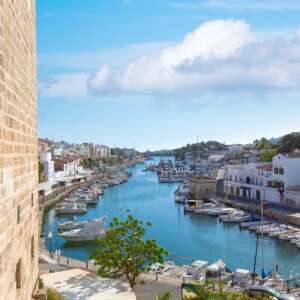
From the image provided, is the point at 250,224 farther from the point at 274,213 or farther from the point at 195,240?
the point at 195,240

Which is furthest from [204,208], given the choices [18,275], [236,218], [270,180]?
[18,275]

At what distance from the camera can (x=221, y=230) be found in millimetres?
36688

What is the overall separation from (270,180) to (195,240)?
1581cm

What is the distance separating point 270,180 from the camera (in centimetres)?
4628

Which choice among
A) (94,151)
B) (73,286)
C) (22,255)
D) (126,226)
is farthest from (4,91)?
(94,151)

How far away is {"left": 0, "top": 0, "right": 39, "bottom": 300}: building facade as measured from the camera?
4.45 m

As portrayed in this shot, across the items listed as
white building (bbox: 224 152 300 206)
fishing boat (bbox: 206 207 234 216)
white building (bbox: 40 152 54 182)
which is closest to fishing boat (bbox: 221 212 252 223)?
fishing boat (bbox: 206 207 234 216)

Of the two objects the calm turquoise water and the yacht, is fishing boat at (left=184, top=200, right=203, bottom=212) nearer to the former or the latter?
the calm turquoise water

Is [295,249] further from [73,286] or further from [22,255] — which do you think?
[22,255]

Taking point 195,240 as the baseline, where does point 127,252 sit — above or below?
above

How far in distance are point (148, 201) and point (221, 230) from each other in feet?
72.1

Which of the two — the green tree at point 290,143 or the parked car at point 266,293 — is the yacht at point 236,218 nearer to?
the parked car at point 266,293

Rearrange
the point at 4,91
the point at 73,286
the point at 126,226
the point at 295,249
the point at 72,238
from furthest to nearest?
the point at 72,238, the point at 295,249, the point at 126,226, the point at 73,286, the point at 4,91

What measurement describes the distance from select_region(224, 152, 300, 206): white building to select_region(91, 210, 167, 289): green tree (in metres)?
28.2
